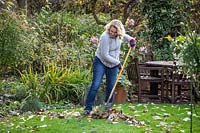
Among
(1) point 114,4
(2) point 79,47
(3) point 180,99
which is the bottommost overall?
(3) point 180,99

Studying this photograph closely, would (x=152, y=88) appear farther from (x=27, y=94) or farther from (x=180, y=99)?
(x=27, y=94)

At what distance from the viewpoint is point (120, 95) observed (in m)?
9.60

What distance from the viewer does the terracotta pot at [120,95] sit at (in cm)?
954

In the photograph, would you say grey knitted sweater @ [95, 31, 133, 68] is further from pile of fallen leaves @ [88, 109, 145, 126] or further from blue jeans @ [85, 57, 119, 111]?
pile of fallen leaves @ [88, 109, 145, 126]

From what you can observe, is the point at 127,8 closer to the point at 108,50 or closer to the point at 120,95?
the point at 120,95

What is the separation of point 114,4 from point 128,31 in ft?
11.0

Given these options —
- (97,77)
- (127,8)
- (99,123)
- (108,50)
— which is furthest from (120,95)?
(127,8)

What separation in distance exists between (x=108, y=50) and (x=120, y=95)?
222 cm

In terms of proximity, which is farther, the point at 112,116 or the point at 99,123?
the point at 112,116

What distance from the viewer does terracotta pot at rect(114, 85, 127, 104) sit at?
9541 mm

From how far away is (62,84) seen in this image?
32.1ft

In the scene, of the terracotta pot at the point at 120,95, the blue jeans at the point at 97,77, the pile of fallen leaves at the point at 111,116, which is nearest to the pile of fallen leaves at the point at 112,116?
the pile of fallen leaves at the point at 111,116

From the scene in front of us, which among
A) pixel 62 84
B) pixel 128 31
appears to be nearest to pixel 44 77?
pixel 62 84

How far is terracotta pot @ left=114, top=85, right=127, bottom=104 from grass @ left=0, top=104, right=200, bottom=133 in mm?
944
